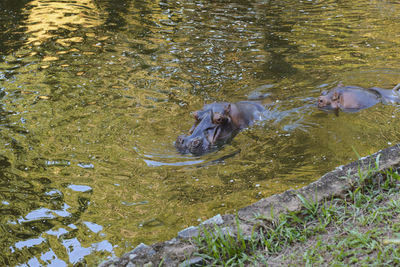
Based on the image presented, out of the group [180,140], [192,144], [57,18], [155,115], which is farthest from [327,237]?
[57,18]

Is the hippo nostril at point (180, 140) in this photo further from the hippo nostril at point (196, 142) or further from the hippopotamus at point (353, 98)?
the hippopotamus at point (353, 98)

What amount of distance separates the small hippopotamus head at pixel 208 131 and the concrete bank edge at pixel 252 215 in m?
1.97

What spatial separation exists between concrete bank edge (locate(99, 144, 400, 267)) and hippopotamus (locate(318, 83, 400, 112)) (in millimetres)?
2585

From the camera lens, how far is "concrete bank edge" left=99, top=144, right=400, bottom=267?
2.96 metres

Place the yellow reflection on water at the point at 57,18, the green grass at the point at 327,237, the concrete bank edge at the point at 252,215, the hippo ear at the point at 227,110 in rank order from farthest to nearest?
the yellow reflection on water at the point at 57,18
the hippo ear at the point at 227,110
the concrete bank edge at the point at 252,215
the green grass at the point at 327,237

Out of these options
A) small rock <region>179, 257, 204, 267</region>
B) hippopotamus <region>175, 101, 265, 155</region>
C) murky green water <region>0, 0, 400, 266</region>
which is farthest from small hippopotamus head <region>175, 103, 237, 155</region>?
small rock <region>179, 257, 204, 267</region>

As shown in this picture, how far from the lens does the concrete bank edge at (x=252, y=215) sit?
2963 mm

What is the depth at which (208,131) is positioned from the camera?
562 cm

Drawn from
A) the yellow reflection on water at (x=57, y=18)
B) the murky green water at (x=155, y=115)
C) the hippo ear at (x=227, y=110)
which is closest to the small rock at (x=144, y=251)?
the murky green water at (x=155, y=115)

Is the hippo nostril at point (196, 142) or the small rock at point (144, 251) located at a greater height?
the small rock at point (144, 251)

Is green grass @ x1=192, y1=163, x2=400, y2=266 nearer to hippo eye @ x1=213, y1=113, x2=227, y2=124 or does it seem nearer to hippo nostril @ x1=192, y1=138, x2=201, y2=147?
hippo nostril @ x1=192, y1=138, x2=201, y2=147

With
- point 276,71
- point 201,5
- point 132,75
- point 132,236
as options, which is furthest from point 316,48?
point 132,236

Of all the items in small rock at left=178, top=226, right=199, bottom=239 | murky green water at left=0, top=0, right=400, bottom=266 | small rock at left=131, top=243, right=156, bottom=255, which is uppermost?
small rock at left=178, top=226, right=199, bottom=239

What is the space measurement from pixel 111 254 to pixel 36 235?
758 mm
